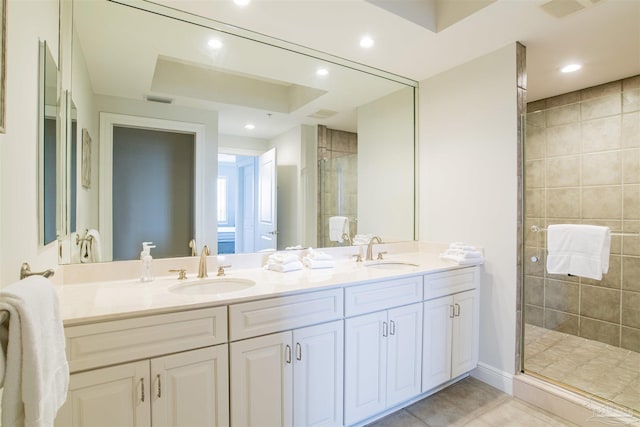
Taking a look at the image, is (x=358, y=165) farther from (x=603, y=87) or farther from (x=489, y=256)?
(x=603, y=87)

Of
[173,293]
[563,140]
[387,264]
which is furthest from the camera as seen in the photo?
[563,140]

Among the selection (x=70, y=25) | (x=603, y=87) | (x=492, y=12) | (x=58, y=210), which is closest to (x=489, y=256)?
(x=492, y=12)

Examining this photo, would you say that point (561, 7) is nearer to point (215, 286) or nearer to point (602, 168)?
point (602, 168)

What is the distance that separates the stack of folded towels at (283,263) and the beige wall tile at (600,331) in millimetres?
2732

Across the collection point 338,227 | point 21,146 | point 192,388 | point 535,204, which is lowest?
point 192,388

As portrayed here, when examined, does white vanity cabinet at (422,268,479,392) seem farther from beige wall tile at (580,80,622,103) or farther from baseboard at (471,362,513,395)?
beige wall tile at (580,80,622,103)

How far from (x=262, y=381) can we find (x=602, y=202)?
3084mm

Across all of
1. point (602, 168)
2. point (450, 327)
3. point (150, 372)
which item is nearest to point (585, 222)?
point (602, 168)

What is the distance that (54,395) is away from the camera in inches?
32.8

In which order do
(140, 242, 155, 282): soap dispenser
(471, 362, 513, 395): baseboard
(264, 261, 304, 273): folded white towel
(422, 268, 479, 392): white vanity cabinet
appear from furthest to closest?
(471, 362, 513, 395): baseboard
(422, 268, 479, 392): white vanity cabinet
(264, 261, 304, 273): folded white towel
(140, 242, 155, 282): soap dispenser

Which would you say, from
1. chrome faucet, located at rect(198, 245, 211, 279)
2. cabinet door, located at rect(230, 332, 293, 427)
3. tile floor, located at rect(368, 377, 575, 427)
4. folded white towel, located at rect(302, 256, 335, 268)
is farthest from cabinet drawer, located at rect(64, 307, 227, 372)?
tile floor, located at rect(368, 377, 575, 427)

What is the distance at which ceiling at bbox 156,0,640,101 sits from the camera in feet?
5.89

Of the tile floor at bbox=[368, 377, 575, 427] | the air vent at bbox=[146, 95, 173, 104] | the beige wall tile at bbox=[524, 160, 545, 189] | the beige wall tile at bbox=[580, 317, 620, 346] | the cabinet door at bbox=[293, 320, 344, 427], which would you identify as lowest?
the tile floor at bbox=[368, 377, 575, 427]

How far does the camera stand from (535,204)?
108 inches
